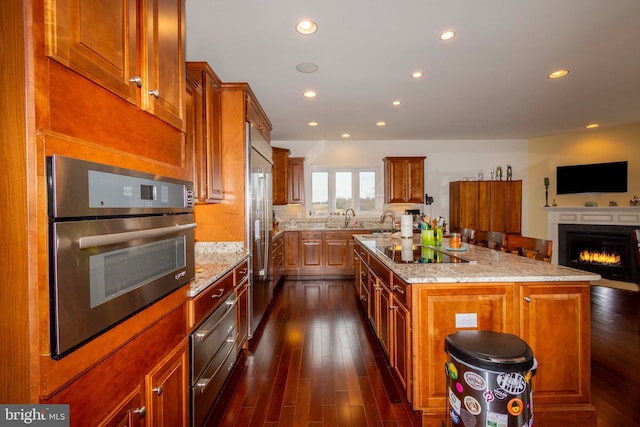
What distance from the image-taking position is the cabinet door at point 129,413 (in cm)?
92

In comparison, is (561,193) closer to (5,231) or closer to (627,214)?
(627,214)

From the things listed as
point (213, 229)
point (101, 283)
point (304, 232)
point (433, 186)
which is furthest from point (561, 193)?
point (101, 283)

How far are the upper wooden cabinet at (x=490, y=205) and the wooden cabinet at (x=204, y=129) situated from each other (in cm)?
485

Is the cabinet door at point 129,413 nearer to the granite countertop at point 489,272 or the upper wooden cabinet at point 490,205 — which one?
the granite countertop at point 489,272

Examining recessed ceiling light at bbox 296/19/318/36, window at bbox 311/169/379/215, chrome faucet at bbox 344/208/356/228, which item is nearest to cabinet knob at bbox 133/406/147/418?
recessed ceiling light at bbox 296/19/318/36

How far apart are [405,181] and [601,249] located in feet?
12.5

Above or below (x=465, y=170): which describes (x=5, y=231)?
below

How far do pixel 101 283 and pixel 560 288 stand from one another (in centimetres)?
224

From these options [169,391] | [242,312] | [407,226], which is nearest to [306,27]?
[407,226]

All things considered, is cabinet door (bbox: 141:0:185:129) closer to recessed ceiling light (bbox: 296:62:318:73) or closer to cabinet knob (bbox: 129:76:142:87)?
cabinet knob (bbox: 129:76:142:87)

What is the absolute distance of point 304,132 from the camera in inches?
213

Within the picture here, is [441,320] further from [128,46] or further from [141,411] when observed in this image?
[128,46]

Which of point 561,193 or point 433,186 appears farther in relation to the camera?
point 433,186

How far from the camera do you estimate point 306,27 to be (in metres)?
2.23
